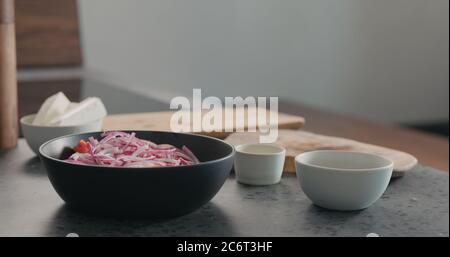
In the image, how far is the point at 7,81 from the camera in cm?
112

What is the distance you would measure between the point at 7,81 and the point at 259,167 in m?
0.49

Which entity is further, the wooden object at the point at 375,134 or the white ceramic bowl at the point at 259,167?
the wooden object at the point at 375,134

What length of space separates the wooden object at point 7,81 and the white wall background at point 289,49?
7.19 ft

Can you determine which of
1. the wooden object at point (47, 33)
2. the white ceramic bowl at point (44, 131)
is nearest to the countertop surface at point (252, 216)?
the white ceramic bowl at point (44, 131)

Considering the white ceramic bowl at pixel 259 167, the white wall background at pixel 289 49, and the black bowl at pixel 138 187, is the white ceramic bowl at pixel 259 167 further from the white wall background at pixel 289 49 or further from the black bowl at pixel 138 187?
the white wall background at pixel 289 49

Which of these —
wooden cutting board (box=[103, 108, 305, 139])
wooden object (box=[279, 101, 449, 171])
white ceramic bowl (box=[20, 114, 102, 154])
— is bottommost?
wooden object (box=[279, 101, 449, 171])

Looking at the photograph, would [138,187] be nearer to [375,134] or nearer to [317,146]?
[317,146]

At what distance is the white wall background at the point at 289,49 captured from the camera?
11.9 ft

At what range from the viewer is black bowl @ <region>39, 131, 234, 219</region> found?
70cm

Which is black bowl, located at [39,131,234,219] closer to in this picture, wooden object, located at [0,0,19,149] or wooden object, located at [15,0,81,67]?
wooden object, located at [0,0,19,149]

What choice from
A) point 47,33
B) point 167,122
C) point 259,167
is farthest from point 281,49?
point 259,167

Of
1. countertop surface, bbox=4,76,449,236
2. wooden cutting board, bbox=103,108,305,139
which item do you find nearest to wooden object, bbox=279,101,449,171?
wooden cutting board, bbox=103,108,305,139

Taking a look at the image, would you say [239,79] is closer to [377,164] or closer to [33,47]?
[33,47]

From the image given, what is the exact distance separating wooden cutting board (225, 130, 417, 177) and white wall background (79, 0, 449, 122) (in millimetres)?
2320
